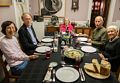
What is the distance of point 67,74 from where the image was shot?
1.22 meters

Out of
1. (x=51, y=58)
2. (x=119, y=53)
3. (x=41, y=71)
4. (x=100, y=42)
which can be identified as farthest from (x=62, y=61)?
(x=100, y=42)

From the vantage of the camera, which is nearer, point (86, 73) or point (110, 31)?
point (86, 73)

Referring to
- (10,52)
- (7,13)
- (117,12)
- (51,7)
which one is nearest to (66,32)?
(7,13)

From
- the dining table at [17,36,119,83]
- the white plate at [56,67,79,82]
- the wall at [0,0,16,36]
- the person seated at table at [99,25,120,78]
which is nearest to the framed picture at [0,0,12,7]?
the wall at [0,0,16,36]

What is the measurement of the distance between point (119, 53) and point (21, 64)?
1.45 metres

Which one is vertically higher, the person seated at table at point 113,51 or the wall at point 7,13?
the wall at point 7,13

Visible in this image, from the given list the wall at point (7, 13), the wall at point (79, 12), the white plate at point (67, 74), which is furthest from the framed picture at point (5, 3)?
the wall at point (79, 12)

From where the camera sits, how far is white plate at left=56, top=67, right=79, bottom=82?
1.14 meters

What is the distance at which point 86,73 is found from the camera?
1245 millimetres

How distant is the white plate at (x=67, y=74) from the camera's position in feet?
3.73

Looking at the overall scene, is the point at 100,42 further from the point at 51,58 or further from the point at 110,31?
the point at 51,58

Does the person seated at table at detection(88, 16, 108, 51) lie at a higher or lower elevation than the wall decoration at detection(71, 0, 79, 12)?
lower

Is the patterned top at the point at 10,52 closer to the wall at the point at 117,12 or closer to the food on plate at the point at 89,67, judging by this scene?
the food on plate at the point at 89,67

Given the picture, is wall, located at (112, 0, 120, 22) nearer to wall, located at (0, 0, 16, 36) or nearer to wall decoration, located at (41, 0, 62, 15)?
wall decoration, located at (41, 0, 62, 15)
